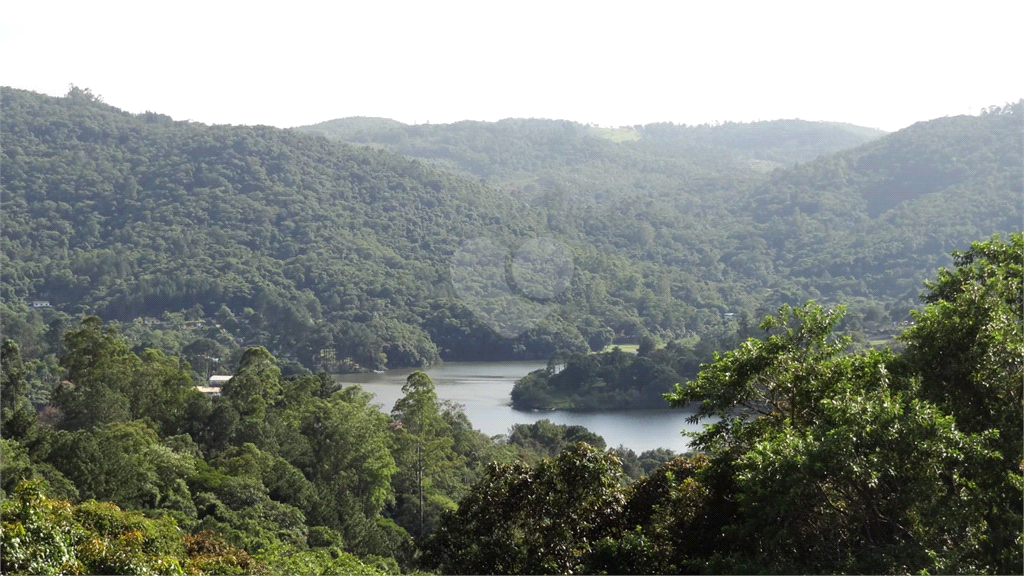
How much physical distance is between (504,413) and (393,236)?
36208mm

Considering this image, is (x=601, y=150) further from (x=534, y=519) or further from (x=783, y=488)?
(x=783, y=488)

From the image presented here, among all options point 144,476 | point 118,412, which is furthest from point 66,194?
point 144,476

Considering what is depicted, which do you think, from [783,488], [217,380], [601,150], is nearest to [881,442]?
[783,488]

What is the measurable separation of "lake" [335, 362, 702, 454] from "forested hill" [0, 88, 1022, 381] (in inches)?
156

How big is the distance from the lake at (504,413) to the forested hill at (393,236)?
3.97 m

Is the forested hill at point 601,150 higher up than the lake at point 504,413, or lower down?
higher up

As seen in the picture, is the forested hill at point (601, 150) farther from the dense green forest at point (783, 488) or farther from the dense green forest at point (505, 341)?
the dense green forest at point (783, 488)

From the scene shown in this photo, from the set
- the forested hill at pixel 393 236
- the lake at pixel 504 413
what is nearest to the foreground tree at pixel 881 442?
the lake at pixel 504 413

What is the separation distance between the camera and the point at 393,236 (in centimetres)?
7550

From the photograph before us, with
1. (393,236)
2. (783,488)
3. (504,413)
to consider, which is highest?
(393,236)

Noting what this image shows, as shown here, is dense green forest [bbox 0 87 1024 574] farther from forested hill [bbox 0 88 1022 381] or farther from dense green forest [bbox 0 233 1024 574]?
forested hill [bbox 0 88 1022 381]

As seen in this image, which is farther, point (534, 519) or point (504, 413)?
point (504, 413)

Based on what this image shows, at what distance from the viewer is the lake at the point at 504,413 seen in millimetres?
35906

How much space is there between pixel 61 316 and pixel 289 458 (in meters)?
37.1
